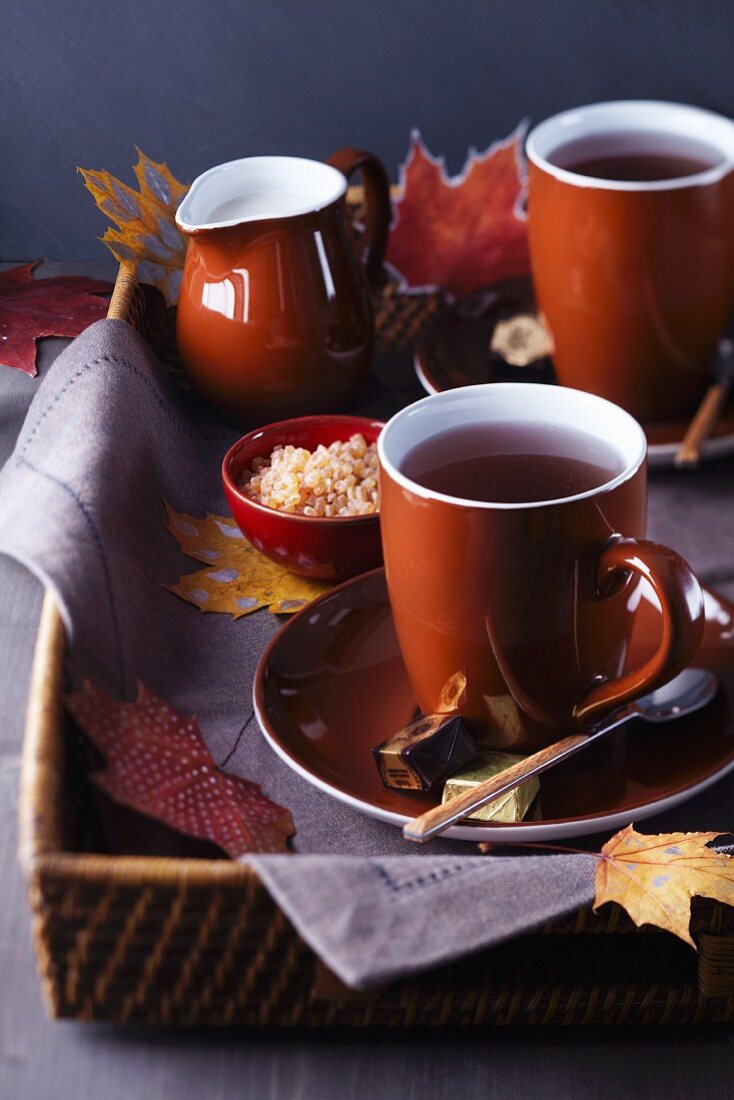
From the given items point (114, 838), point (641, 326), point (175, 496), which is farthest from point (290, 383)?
point (114, 838)

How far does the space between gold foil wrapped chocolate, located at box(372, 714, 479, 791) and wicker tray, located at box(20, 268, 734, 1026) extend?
7 centimetres

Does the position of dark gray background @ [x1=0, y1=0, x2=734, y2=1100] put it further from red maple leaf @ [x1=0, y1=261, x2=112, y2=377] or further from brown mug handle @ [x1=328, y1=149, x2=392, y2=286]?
brown mug handle @ [x1=328, y1=149, x2=392, y2=286]

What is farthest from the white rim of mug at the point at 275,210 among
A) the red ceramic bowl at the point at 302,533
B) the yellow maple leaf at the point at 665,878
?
the yellow maple leaf at the point at 665,878

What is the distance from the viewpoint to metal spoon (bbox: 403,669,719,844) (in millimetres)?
450

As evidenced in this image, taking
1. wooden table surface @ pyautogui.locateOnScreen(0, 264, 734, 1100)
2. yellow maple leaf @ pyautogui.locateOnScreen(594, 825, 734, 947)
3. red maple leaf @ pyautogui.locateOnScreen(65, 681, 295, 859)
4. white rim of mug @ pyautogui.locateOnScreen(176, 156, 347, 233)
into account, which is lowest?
wooden table surface @ pyautogui.locateOnScreen(0, 264, 734, 1100)

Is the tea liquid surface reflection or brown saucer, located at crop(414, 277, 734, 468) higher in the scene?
the tea liquid surface reflection

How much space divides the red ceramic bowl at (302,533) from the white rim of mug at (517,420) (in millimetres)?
87

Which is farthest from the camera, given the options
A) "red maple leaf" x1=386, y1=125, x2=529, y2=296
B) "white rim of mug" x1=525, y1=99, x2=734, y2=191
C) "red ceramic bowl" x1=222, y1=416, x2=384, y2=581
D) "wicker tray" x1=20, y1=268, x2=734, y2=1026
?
"red maple leaf" x1=386, y1=125, x2=529, y2=296

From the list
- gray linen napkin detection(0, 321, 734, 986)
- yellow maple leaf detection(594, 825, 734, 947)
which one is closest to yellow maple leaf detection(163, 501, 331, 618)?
gray linen napkin detection(0, 321, 734, 986)

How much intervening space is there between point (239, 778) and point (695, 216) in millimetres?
383

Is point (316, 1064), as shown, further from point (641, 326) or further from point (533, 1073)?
point (641, 326)

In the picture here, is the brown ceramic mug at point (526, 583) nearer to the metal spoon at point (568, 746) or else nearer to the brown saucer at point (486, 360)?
the metal spoon at point (568, 746)

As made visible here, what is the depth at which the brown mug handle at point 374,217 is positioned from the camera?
738 mm

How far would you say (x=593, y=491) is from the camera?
1.50ft
